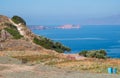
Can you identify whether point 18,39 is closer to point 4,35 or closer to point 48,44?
Answer: point 4,35

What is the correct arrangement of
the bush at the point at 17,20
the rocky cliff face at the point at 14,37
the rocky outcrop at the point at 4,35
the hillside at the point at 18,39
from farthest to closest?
the bush at the point at 17,20
the rocky outcrop at the point at 4,35
the hillside at the point at 18,39
the rocky cliff face at the point at 14,37

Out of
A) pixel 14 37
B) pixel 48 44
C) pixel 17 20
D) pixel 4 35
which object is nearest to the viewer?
pixel 14 37

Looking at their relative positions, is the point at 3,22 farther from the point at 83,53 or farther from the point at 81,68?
the point at 81,68

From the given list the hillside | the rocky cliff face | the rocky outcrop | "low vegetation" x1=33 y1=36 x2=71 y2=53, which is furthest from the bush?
the rocky outcrop

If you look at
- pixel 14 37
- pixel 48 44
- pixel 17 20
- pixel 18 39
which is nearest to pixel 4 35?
pixel 14 37

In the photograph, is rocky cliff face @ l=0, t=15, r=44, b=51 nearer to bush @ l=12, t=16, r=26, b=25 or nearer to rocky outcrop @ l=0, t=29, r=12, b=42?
Result: rocky outcrop @ l=0, t=29, r=12, b=42

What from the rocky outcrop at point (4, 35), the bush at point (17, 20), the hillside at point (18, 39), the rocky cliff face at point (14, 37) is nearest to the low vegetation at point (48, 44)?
the hillside at point (18, 39)

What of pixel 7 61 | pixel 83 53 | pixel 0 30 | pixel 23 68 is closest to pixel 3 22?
pixel 0 30

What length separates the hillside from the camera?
9362 cm

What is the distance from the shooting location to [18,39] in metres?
100

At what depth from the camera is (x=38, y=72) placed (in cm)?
4341

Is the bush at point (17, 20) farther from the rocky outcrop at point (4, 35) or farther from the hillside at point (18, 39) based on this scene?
the rocky outcrop at point (4, 35)

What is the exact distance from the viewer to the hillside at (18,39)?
307ft

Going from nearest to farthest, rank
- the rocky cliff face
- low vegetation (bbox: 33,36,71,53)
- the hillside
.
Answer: the rocky cliff face
the hillside
low vegetation (bbox: 33,36,71,53)
